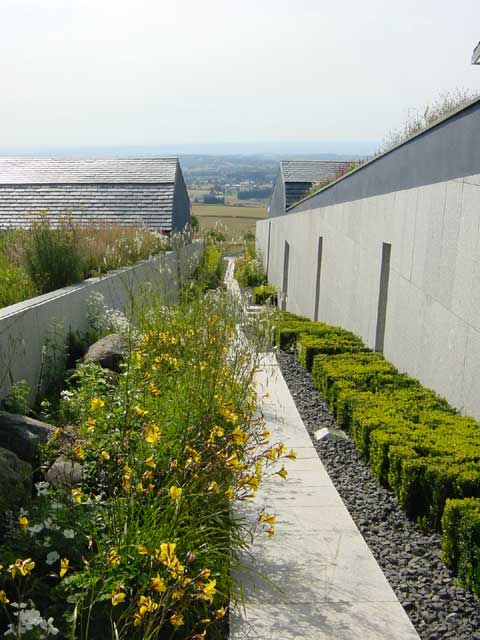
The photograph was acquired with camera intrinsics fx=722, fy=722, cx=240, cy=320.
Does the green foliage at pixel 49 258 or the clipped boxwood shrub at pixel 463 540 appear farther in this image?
the green foliage at pixel 49 258

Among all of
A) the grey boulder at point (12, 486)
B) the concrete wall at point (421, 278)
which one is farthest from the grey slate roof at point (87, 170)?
the grey boulder at point (12, 486)

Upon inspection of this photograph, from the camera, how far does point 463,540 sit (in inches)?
138

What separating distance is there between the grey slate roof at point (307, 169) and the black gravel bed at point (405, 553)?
78.3ft

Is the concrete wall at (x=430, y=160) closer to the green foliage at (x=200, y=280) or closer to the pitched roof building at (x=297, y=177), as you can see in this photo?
the green foliage at (x=200, y=280)

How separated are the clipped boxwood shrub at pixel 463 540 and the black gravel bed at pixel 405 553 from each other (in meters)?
0.07

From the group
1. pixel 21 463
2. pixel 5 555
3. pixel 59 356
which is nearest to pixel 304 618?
pixel 5 555

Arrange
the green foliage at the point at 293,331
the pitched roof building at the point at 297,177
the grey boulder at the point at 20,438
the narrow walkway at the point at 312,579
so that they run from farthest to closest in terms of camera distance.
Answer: the pitched roof building at the point at 297,177 → the green foliage at the point at 293,331 → the grey boulder at the point at 20,438 → the narrow walkway at the point at 312,579

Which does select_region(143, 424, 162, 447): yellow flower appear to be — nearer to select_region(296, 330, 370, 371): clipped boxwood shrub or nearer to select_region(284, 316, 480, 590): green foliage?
select_region(284, 316, 480, 590): green foliage

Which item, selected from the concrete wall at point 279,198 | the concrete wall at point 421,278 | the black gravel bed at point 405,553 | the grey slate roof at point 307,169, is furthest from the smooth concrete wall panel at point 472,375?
the grey slate roof at point 307,169

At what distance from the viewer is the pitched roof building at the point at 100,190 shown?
70.1ft

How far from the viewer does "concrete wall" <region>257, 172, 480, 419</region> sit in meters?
5.20

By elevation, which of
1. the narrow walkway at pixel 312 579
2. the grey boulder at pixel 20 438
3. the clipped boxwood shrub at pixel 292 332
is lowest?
the clipped boxwood shrub at pixel 292 332

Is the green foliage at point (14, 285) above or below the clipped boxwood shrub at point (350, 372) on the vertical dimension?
above

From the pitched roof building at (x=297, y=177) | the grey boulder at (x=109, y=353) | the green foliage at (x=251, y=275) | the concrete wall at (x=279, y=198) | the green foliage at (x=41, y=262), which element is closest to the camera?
the grey boulder at (x=109, y=353)
